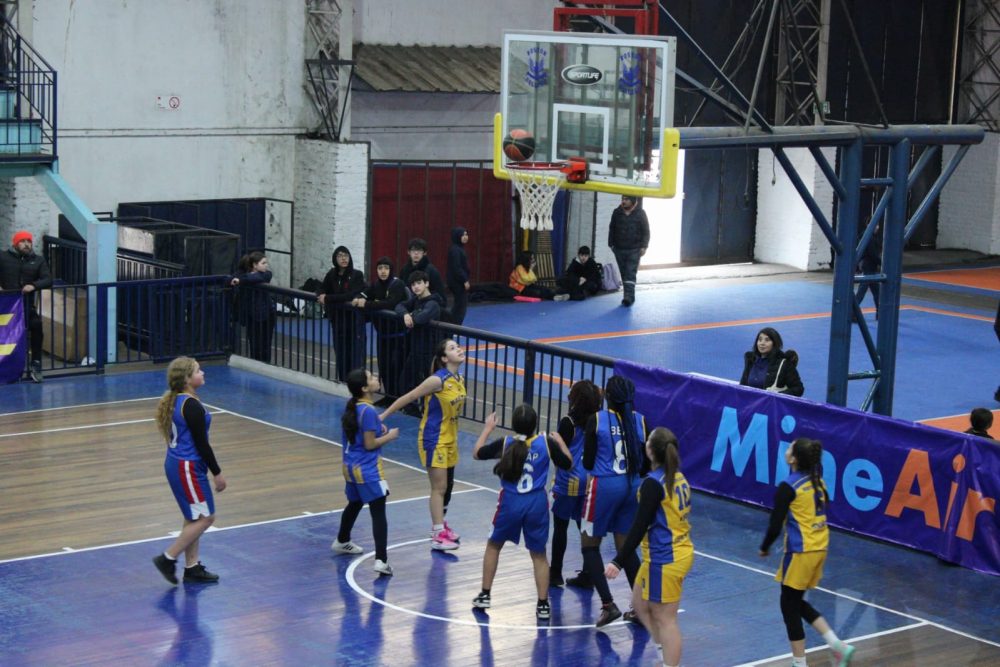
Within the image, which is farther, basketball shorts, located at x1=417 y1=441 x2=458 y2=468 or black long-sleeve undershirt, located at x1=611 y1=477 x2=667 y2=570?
basketball shorts, located at x1=417 y1=441 x2=458 y2=468

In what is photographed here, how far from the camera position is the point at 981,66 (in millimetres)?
36156

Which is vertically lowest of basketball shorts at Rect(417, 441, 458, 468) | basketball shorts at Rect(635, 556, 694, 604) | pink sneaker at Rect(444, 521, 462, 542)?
pink sneaker at Rect(444, 521, 462, 542)

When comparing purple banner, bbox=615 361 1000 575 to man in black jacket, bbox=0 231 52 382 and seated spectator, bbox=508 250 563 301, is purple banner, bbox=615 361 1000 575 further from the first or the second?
seated spectator, bbox=508 250 563 301

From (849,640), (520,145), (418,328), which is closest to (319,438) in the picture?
(418,328)

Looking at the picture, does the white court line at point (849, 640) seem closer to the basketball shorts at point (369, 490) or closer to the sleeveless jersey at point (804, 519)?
the sleeveless jersey at point (804, 519)

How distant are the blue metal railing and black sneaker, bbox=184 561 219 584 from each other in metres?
10.7

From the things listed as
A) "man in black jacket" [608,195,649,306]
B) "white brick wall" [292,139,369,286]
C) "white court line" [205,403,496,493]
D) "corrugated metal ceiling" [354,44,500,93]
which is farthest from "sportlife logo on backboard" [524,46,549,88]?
"corrugated metal ceiling" [354,44,500,93]

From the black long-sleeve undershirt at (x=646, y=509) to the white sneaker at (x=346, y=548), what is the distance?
359 centimetres

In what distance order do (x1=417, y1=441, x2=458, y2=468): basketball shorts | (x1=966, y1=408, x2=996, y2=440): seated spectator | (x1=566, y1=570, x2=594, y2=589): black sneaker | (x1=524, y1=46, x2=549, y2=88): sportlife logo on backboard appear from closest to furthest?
1. (x1=566, y1=570, x2=594, y2=589): black sneaker
2. (x1=417, y1=441, x2=458, y2=468): basketball shorts
3. (x1=966, y1=408, x2=996, y2=440): seated spectator
4. (x1=524, y1=46, x2=549, y2=88): sportlife logo on backboard

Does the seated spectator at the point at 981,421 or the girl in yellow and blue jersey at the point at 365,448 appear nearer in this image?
the girl in yellow and blue jersey at the point at 365,448

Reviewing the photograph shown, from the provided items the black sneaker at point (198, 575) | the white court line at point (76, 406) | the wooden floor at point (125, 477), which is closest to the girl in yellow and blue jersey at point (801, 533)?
the black sneaker at point (198, 575)

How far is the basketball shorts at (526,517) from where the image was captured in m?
10.6

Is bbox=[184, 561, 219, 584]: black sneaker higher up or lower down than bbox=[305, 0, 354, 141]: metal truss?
lower down

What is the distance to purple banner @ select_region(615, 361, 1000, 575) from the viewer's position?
489 inches
